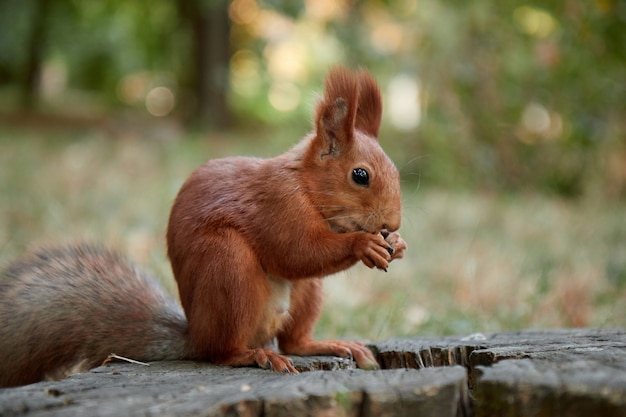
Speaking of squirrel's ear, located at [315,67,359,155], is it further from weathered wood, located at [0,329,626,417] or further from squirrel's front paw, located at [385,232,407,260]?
weathered wood, located at [0,329,626,417]

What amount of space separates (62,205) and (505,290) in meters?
2.59

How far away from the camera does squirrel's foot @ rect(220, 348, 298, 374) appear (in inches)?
66.6

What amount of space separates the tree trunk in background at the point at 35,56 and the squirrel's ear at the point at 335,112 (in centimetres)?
991

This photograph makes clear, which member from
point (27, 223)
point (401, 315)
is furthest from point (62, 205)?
point (401, 315)

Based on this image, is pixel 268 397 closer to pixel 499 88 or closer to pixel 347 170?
pixel 347 170

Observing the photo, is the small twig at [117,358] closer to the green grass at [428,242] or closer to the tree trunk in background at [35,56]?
the green grass at [428,242]

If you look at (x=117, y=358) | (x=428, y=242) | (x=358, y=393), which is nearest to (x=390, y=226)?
(x=358, y=393)

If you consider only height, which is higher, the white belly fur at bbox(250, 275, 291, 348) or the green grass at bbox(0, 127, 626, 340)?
the green grass at bbox(0, 127, 626, 340)

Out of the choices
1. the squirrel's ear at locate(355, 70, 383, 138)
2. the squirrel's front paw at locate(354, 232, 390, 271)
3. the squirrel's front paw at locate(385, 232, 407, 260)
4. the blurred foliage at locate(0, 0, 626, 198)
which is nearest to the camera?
the squirrel's front paw at locate(354, 232, 390, 271)

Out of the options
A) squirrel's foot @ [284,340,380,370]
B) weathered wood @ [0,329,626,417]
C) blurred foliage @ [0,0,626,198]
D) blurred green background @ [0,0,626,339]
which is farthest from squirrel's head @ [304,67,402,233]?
blurred foliage @ [0,0,626,198]

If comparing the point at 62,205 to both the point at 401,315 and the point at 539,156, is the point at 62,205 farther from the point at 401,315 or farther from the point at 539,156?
the point at 539,156

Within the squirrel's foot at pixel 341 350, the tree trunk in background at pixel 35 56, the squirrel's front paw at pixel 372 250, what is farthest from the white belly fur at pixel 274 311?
the tree trunk in background at pixel 35 56

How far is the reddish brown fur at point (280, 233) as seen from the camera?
1.71m

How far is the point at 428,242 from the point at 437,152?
2105mm
